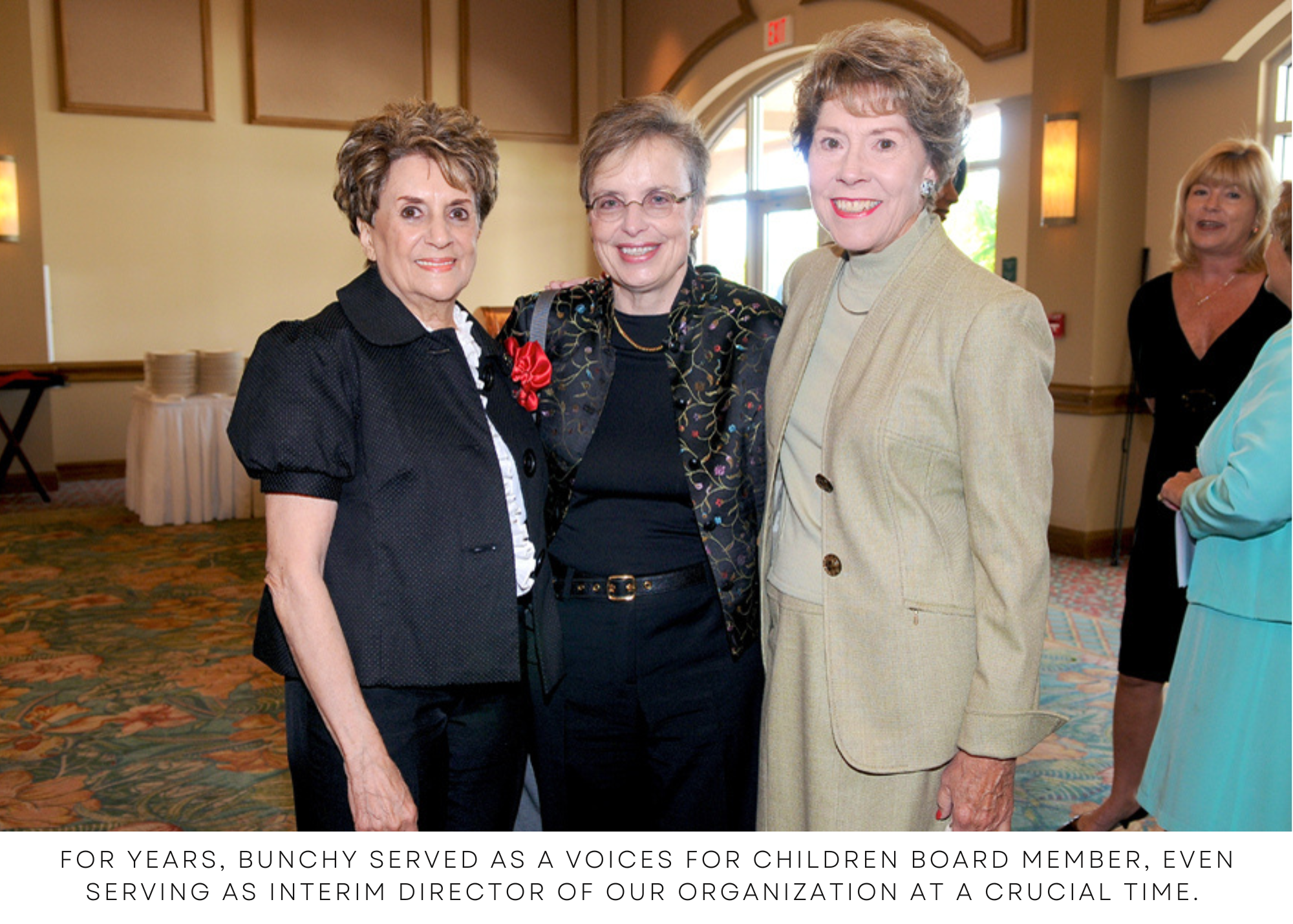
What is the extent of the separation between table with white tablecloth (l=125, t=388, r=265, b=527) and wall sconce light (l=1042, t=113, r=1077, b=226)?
18.1 feet

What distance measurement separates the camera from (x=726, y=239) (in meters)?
10.1

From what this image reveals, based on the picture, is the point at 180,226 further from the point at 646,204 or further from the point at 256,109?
the point at 646,204

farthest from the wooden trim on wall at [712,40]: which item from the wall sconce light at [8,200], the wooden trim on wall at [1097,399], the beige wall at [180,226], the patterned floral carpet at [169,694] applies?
the wall sconce light at [8,200]

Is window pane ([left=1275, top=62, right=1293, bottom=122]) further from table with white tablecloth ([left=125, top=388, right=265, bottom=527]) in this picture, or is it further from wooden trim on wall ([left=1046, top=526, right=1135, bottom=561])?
table with white tablecloth ([left=125, top=388, right=265, bottom=527])

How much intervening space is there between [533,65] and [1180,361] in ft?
29.1

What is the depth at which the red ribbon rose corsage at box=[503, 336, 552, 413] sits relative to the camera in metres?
1.87

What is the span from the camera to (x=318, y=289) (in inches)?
395

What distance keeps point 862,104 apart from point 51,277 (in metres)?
9.22

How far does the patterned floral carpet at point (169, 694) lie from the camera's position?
10.6 feet

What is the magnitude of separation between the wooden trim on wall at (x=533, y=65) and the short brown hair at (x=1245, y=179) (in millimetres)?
7878

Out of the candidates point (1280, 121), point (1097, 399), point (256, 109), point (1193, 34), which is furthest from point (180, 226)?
point (1280, 121)

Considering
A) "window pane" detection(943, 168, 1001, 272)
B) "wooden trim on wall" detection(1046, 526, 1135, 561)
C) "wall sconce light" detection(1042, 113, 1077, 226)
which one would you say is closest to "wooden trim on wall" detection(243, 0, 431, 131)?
"window pane" detection(943, 168, 1001, 272)

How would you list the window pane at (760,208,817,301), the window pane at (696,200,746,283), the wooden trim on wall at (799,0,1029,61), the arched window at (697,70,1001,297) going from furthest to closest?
the window pane at (696,200,746,283)
the arched window at (697,70,1001,297)
the window pane at (760,208,817,301)
the wooden trim on wall at (799,0,1029,61)
